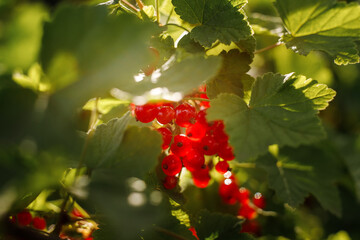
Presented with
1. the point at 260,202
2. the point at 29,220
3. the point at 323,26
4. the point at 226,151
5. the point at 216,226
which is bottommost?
the point at 260,202

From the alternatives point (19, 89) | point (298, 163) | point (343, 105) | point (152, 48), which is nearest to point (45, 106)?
point (19, 89)

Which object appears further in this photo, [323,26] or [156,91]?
[323,26]

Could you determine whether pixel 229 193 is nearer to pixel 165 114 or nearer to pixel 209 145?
pixel 209 145

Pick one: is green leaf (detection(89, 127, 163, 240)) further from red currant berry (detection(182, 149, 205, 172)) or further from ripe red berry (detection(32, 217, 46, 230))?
ripe red berry (detection(32, 217, 46, 230))

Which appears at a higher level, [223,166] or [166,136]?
[166,136]

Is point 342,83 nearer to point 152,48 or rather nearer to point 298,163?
point 298,163

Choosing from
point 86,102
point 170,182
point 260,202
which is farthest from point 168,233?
point 260,202

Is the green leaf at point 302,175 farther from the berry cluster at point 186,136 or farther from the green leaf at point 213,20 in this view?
the green leaf at point 213,20

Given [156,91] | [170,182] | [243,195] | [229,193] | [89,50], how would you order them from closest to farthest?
[89,50]
[156,91]
[170,182]
[229,193]
[243,195]
